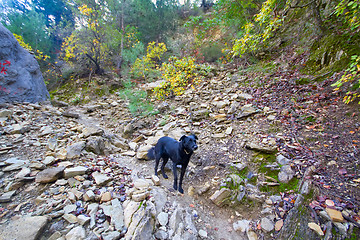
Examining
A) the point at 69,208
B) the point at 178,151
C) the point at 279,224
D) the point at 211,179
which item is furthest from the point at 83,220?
the point at 279,224

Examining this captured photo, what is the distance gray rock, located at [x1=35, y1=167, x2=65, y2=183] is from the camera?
2516 mm

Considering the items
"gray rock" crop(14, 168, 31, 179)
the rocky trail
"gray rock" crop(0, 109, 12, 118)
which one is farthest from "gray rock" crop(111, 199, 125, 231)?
"gray rock" crop(0, 109, 12, 118)

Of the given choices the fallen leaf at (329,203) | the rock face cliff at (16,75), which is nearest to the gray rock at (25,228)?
the fallen leaf at (329,203)

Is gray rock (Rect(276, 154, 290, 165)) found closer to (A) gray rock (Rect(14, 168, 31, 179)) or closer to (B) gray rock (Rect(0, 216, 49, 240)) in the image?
(B) gray rock (Rect(0, 216, 49, 240))

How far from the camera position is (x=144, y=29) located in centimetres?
1644

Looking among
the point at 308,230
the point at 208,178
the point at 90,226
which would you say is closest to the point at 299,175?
the point at 308,230

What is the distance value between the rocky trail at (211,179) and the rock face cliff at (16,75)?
31.9 inches

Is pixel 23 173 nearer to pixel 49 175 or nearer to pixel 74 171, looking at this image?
pixel 49 175

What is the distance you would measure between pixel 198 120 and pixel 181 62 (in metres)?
3.60

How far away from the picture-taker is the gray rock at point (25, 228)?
164 cm

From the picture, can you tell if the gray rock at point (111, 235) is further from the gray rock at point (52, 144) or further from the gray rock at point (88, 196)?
the gray rock at point (52, 144)

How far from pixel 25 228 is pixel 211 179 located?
10.6 feet

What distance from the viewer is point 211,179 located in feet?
11.5

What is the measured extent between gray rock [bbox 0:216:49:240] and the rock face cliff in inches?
228
